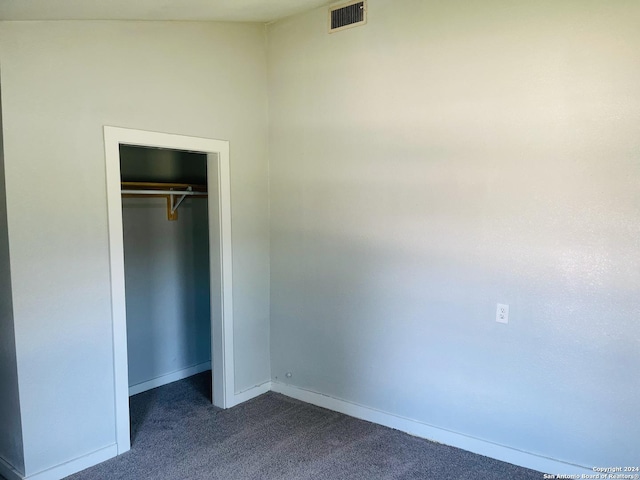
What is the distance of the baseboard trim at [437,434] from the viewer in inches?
98.1

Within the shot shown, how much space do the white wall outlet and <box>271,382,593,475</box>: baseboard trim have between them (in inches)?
29.8

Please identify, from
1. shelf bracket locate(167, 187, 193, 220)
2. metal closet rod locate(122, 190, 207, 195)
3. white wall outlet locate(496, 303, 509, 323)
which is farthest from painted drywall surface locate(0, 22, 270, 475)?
white wall outlet locate(496, 303, 509, 323)

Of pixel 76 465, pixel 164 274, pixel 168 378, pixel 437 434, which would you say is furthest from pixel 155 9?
pixel 437 434

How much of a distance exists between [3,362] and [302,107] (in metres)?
2.51

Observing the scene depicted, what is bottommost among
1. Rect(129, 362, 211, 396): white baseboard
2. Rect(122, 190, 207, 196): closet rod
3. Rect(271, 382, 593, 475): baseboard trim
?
Rect(129, 362, 211, 396): white baseboard

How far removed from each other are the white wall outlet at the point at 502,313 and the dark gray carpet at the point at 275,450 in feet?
2.77

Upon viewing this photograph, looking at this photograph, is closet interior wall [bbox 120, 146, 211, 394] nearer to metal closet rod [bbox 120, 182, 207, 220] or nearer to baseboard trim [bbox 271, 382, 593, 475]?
metal closet rod [bbox 120, 182, 207, 220]

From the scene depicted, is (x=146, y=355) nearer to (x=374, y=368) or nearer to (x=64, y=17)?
(x=374, y=368)

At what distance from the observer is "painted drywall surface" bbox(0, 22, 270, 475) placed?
2.29 metres

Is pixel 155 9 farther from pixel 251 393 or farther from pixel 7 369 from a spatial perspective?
pixel 251 393

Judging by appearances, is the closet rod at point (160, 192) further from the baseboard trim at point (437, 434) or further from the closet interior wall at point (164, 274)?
the baseboard trim at point (437, 434)

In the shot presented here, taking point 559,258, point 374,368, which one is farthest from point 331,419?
point 559,258

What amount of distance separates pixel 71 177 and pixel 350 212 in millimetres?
1757

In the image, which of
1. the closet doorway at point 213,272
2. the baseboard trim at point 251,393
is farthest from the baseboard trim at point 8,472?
the baseboard trim at point 251,393
